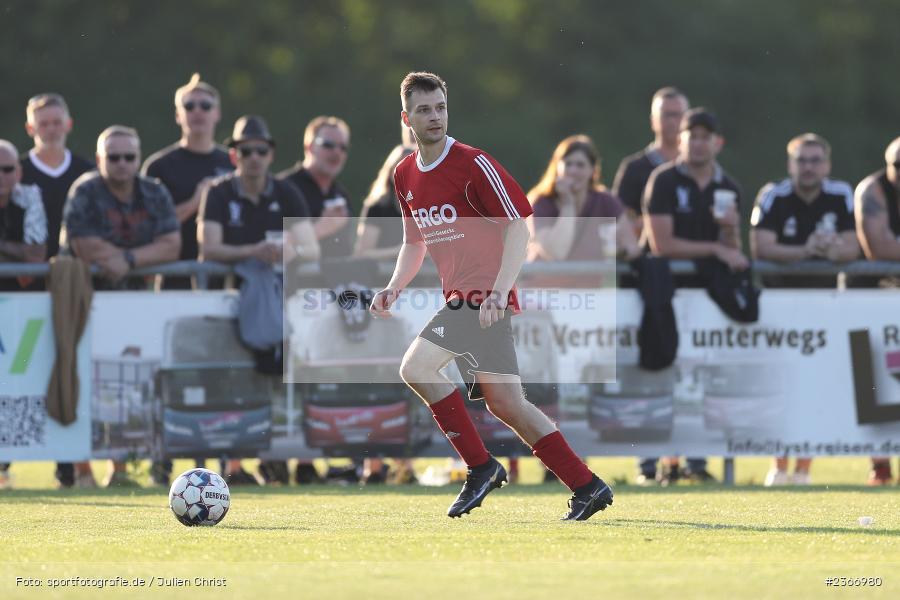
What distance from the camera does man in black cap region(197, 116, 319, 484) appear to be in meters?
13.3

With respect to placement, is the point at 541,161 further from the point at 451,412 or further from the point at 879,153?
the point at 451,412

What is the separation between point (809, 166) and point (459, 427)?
5637mm

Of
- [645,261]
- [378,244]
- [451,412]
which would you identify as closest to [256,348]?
[378,244]

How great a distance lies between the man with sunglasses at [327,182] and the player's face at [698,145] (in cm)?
273

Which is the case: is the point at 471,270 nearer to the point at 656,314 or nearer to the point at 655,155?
the point at 656,314

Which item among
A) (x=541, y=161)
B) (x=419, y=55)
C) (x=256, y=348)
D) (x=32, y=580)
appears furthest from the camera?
(x=419, y=55)

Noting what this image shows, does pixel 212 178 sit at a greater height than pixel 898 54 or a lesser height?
lesser

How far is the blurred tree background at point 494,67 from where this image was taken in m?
41.1

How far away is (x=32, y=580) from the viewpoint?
269 inches

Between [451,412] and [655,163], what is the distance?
5.65 metres

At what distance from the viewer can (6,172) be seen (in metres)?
13.3

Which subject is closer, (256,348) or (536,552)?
(536,552)

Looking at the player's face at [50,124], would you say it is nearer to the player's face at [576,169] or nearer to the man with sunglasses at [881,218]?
the player's face at [576,169]

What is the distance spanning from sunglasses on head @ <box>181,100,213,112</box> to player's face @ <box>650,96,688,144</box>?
3706 millimetres
